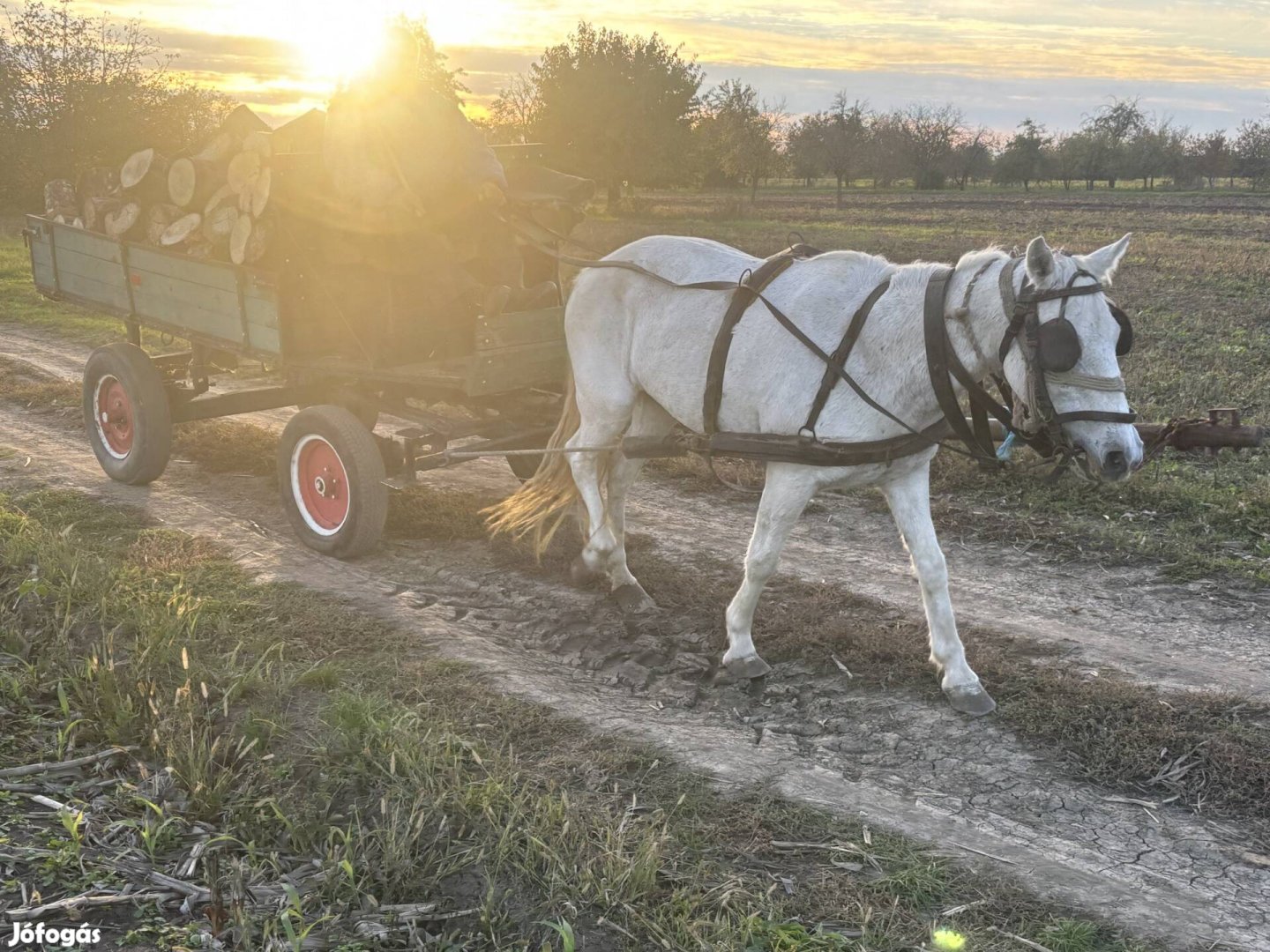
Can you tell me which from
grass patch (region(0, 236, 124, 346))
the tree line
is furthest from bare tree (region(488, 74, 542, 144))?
grass patch (region(0, 236, 124, 346))

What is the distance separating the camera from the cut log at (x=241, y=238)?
20.1 feet

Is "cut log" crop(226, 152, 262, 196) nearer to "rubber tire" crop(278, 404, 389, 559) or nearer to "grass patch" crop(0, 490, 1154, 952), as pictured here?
"rubber tire" crop(278, 404, 389, 559)

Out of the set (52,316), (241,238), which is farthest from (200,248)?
(52,316)

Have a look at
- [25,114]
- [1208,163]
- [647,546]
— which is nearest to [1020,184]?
[1208,163]

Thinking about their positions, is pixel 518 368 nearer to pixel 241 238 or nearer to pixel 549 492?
pixel 549 492

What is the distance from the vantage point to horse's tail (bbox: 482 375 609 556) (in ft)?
19.5

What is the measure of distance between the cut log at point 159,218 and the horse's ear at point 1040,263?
5.66 metres

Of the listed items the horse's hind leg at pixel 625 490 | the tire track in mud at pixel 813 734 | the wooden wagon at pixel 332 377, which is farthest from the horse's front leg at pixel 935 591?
the wooden wagon at pixel 332 377

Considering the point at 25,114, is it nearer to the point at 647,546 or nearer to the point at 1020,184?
the point at 647,546

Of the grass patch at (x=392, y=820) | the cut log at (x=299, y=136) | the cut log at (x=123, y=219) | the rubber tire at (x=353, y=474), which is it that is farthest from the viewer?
the cut log at (x=123, y=219)

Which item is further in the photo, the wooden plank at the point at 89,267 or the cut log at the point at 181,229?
the wooden plank at the point at 89,267

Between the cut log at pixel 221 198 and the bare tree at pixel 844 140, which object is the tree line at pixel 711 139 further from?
the cut log at pixel 221 198

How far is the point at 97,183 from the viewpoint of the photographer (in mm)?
7879

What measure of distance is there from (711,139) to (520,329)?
44287mm
